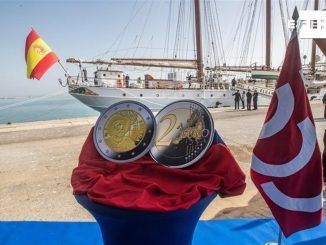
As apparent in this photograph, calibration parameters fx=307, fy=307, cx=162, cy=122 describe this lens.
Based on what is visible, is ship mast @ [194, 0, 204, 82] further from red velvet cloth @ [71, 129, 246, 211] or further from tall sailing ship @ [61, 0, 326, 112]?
red velvet cloth @ [71, 129, 246, 211]

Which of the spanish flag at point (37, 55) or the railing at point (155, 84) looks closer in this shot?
the spanish flag at point (37, 55)

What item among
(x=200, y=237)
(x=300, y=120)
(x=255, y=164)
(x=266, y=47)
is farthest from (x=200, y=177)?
(x=266, y=47)

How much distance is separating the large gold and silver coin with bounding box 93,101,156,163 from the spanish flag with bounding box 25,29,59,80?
39.1 ft

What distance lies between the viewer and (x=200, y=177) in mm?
1913

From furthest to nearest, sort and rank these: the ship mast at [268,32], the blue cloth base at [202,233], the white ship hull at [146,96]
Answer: the ship mast at [268,32]
the white ship hull at [146,96]
the blue cloth base at [202,233]

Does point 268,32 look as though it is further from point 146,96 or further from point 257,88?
point 146,96

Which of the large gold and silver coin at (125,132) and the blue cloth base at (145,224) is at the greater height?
the large gold and silver coin at (125,132)

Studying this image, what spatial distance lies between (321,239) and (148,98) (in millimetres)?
22362

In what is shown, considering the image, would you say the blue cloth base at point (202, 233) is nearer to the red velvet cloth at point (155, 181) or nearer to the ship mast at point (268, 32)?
the red velvet cloth at point (155, 181)

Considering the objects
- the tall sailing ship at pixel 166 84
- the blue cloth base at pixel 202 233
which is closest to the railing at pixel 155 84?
the tall sailing ship at pixel 166 84

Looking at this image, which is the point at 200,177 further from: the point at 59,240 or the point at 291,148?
the point at 59,240

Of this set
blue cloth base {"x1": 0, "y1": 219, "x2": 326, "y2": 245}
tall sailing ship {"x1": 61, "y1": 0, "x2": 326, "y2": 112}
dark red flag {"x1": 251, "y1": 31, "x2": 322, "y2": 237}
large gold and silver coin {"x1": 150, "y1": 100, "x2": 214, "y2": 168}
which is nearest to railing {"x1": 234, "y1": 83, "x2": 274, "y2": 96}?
tall sailing ship {"x1": 61, "y1": 0, "x2": 326, "y2": 112}

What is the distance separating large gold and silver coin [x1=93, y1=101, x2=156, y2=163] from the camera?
207 centimetres

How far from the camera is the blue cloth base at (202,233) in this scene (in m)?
2.89
